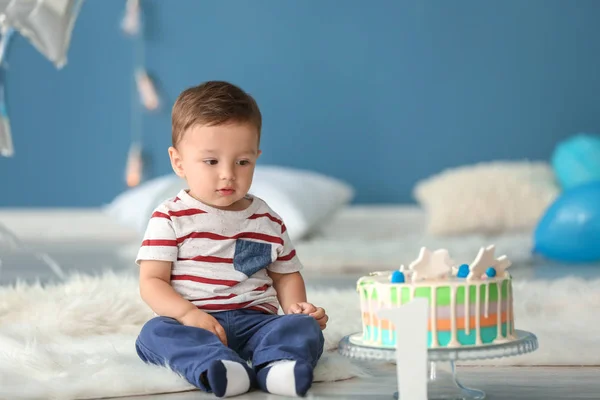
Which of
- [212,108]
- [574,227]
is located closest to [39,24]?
[212,108]

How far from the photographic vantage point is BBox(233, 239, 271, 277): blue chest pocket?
1361 mm

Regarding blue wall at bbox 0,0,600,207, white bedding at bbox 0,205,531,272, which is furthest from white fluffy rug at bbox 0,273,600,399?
blue wall at bbox 0,0,600,207

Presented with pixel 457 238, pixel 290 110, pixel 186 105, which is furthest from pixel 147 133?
pixel 186 105

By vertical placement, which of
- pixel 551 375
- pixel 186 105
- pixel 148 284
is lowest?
pixel 551 375

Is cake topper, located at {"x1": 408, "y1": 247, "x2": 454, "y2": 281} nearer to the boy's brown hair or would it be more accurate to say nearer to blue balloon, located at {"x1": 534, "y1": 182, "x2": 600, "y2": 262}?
the boy's brown hair

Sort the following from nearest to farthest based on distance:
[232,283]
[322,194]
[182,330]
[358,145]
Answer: [182,330]
[232,283]
[322,194]
[358,145]

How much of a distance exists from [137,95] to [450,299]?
9.78 ft

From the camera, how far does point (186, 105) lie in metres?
1.33

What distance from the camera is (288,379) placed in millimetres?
1160

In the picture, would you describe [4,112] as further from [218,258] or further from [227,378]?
[227,378]

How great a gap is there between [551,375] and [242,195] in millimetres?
514

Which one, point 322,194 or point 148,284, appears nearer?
point 148,284

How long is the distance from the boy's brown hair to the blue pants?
0.92 ft

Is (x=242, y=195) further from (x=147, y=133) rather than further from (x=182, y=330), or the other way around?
(x=147, y=133)
